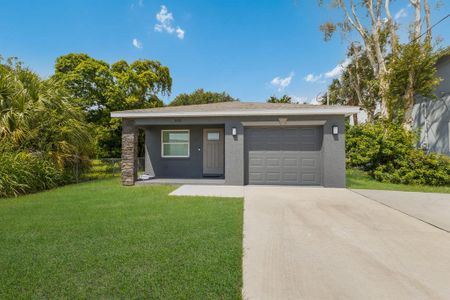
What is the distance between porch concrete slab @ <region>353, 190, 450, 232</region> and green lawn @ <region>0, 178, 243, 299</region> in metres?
4.02

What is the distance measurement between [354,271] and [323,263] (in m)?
0.35

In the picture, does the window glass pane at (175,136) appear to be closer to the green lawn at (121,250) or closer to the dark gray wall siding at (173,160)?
the dark gray wall siding at (173,160)

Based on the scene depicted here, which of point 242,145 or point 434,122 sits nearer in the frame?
point 242,145

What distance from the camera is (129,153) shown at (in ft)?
26.5

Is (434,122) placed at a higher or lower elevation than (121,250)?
higher

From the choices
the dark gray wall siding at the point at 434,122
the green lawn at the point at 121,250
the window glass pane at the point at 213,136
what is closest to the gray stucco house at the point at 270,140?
the window glass pane at the point at 213,136

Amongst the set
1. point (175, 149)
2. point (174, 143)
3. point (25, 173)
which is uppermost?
point (174, 143)

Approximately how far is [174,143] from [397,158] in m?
10.0

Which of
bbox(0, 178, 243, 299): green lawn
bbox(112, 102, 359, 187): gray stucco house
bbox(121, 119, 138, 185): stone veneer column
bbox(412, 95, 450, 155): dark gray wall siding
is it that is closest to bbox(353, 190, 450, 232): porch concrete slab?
bbox(112, 102, 359, 187): gray stucco house

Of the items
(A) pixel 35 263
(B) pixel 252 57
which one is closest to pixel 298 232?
(A) pixel 35 263

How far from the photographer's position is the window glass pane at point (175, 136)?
9844mm

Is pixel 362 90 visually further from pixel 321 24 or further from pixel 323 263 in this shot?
pixel 323 263

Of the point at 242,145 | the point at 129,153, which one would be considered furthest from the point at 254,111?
the point at 129,153

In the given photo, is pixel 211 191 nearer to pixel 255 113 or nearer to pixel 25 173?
pixel 255 113
